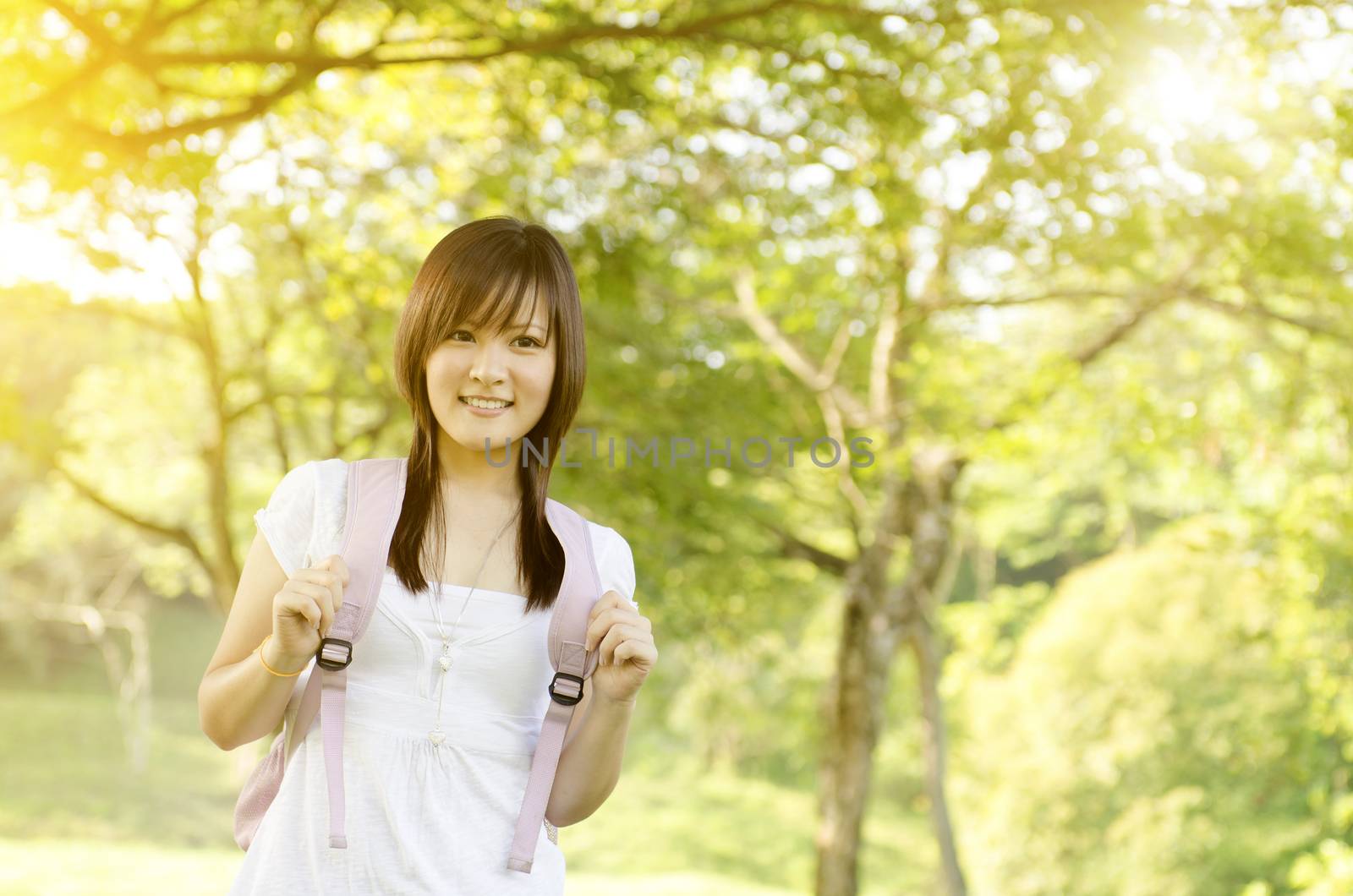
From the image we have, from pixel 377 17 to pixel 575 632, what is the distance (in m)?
5.55

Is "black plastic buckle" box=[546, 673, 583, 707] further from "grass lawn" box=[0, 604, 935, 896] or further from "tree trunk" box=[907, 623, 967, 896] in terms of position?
"grass lawn" box=[0, 604, 935, 896]

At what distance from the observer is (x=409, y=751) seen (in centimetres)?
138

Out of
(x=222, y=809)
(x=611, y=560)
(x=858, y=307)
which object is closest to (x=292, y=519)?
(x=611, y=560)

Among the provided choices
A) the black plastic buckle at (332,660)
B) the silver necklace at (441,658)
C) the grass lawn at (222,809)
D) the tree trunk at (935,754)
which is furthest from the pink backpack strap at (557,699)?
the grass lawn at (222,809)

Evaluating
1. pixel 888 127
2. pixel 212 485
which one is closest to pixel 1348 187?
pixel 888 127

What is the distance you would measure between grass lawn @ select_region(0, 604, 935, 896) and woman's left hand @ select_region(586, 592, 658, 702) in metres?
16.0

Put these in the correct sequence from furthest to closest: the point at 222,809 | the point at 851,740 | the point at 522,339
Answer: the point at 222,809
the point at 851,740
the point at 522,339

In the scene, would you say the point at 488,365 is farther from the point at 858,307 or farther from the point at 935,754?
the point at 935,754

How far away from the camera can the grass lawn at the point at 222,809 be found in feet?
69.1

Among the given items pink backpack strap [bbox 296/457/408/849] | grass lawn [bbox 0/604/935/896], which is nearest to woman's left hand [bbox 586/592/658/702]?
pink backpack strap [bbox 296/457/408/849]

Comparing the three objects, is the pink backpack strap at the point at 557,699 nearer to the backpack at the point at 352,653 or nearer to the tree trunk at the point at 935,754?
the backpack at the point at 352,653

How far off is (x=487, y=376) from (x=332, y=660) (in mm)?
366

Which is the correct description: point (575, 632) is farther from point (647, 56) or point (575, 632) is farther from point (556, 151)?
point (556, 151)

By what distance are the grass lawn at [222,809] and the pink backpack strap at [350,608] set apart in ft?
52.5
